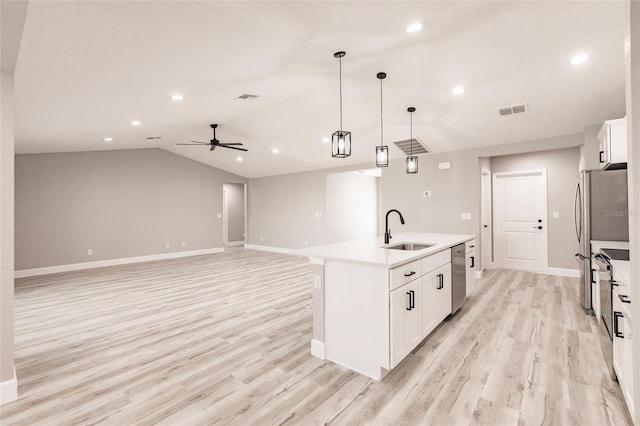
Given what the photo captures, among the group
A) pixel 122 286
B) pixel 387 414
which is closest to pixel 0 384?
pixel 387 414

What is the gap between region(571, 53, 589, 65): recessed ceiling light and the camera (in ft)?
9.90

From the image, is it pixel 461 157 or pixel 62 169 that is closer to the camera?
pixel 461 157

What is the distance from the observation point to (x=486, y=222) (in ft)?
20.5

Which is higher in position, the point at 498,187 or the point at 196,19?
the point at 196,19

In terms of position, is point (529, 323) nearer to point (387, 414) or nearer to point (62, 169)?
point (387, 414)

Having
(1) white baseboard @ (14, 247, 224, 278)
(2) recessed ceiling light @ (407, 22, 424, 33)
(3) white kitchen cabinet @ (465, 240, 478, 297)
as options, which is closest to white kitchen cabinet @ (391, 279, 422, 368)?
(3) white kitchen cabinet @ (465, 240, 478, 297)

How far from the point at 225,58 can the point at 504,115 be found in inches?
152

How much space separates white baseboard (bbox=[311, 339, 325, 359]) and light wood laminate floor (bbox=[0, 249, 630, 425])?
0.22 ft

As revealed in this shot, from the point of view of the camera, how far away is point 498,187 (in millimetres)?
6484

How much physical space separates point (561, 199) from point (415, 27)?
4994 mm

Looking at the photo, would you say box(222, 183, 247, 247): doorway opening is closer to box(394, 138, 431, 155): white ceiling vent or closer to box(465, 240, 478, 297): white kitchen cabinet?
box(394, 138, 431, 155): white ceiling vent

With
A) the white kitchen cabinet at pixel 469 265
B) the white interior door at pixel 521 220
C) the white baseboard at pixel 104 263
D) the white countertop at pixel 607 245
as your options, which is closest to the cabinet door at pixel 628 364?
the white countertop at pixel 607 245

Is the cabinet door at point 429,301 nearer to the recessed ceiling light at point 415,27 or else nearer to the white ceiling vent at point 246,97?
the recessed ceiling light at point 415,27

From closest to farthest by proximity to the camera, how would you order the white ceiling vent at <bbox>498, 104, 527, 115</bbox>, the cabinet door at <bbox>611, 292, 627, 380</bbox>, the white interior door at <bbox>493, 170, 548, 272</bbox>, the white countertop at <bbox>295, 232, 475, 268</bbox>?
the cabinet door at <bbox>611, 292, 627, 380</bbox> < the white countertop at <bbox>295, 232, 475, 268</bbox> < the white ceiling vent at <bbox>498, 104, 527, 115</bbox> < the white interior door at <bbox>493, 170, 548, 272</bbox>
